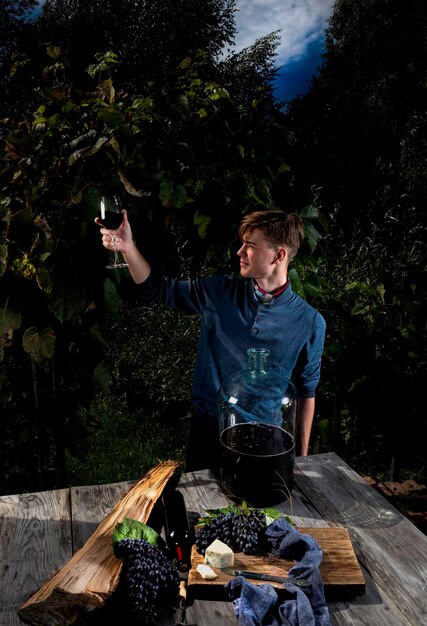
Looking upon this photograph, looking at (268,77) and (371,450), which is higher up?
(268,77)

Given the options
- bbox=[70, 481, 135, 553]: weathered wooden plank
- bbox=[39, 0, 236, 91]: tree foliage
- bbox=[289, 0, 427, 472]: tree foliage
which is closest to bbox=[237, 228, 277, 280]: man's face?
bbox=[289, 0, 427, 472]: tree foliage

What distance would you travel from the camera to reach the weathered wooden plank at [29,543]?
1254mm

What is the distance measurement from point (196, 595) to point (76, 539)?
380 mm

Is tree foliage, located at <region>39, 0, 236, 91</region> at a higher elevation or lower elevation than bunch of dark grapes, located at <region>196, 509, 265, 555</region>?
higher

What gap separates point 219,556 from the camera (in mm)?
1280

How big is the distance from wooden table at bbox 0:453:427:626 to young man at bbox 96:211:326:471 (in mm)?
462

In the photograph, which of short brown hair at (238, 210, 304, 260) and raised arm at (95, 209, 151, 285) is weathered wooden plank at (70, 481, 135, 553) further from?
short brown hair at (238, 210, 304, 260)

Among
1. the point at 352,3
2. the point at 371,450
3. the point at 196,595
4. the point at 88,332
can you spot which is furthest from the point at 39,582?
the point at 352,3

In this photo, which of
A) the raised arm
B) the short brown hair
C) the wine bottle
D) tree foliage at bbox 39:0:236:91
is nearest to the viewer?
the wine bottle

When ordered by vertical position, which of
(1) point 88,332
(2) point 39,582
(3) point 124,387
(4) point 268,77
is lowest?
(3) point 124,387

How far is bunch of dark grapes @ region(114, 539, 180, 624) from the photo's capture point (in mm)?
1127

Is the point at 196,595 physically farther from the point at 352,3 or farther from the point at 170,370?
the point at 352,3

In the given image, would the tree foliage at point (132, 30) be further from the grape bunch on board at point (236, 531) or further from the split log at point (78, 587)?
the split log at point (78, 587)

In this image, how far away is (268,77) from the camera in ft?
67.3
